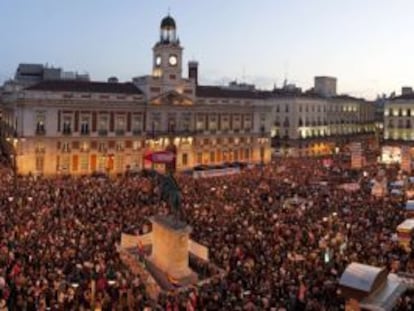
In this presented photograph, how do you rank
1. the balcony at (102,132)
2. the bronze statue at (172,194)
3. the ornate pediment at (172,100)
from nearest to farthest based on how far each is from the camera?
the bronze statue at (172,194)
the balcony at (102,132)
the ornate pediment at (172,100)

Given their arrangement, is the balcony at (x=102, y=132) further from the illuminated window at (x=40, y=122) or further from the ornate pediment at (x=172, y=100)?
the ornate pediment at (x=172, y=100)

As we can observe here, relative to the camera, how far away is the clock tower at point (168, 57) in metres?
70.8

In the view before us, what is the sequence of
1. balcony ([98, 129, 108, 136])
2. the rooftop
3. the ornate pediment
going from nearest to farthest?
1. the rooftop
2. balcony ([98, 129, 108, 136])
3. the ornate pediment

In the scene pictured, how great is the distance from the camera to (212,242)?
1039 inches

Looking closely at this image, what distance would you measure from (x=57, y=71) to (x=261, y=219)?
70965mm

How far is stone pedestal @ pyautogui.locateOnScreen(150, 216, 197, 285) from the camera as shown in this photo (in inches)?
882

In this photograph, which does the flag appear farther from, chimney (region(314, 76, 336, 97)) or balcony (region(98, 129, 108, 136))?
chimney (region(314, 76, 336, 97))

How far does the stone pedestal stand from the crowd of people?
1718mm

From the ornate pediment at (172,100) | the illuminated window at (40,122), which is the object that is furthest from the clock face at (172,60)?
the illuminated window at (40,122)

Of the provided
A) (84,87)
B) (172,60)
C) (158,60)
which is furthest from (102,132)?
(172,60)

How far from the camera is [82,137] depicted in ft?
206

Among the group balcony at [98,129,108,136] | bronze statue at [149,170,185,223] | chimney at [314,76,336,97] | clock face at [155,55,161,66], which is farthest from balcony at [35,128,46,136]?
chimney at [314,76,336,97]

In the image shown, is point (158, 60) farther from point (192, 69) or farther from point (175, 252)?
point (175, 252)

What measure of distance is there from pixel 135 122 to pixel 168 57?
1045cm
